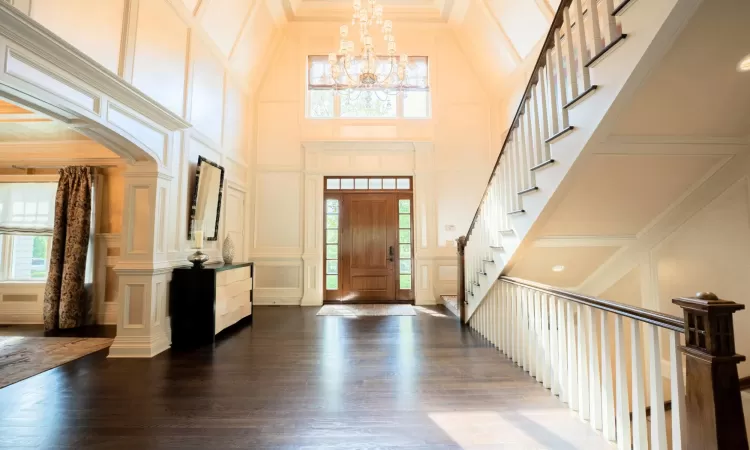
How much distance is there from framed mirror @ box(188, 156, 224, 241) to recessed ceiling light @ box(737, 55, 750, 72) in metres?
4.64

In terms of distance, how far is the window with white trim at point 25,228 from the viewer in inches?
173

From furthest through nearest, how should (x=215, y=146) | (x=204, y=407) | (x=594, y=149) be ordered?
1. (x=215, y=146)
2. (x=204, y=407)
3. (x=594, y=149)

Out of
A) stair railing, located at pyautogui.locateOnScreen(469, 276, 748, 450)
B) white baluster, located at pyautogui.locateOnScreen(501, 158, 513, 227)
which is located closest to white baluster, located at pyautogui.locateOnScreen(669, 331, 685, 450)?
stair railing, located at pyautogui.locateOnScreen(469, 276, 748, 450)

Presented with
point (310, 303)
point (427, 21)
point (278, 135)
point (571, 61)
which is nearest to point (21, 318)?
point (310, 303)

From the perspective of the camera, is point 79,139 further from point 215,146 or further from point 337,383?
point 337,383

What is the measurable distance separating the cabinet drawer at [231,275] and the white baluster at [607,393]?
365 centimetres

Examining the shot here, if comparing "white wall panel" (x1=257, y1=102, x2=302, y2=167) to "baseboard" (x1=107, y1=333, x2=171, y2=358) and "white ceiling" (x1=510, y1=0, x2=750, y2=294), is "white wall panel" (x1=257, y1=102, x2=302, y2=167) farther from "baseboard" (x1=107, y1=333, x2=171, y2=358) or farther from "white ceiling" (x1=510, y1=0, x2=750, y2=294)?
"white ceiling" (x1=510, y1=0, x2=750, y2=294)

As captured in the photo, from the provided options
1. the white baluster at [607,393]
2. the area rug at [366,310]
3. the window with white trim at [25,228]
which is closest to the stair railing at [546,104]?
the white baluster at [607,393]

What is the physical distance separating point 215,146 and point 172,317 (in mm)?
2409

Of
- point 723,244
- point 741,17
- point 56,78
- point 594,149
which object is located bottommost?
point 723,244

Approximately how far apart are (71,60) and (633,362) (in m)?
3.99

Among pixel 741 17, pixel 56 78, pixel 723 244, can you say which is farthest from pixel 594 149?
pixel 56 78

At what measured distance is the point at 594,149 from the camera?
1936 millimetres

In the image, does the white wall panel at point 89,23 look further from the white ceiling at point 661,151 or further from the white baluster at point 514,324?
the white baluster at point 514,324
